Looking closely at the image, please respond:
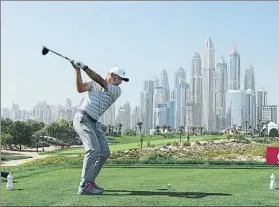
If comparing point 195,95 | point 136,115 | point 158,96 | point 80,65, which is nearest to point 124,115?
point 136,115

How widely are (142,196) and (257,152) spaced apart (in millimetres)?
28511

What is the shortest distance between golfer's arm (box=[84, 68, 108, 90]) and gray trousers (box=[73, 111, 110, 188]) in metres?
0.64

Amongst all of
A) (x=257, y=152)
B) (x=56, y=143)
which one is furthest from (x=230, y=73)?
(x=257, y=152)

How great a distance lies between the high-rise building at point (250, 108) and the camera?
286 ft

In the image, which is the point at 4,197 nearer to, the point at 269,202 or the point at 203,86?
the point at 269,202

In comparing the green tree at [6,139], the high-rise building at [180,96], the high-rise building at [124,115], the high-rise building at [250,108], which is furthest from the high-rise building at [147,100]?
the green tree at [6,139]

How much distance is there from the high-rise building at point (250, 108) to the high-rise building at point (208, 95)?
6898 mm

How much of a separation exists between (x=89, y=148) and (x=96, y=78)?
1.24 m

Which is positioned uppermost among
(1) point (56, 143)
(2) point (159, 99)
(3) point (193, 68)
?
(3) point (193, 68)

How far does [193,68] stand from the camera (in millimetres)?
102688

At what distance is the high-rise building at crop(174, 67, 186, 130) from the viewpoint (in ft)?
290

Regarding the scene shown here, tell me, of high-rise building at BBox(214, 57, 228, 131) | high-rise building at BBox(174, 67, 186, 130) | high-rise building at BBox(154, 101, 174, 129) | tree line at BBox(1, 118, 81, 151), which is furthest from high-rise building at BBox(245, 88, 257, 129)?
tree line at BBox(1, 118, 81, 151)

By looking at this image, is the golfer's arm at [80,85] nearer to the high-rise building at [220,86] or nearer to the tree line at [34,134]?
the tree line at [34,134]

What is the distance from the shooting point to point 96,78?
8.29 meters
